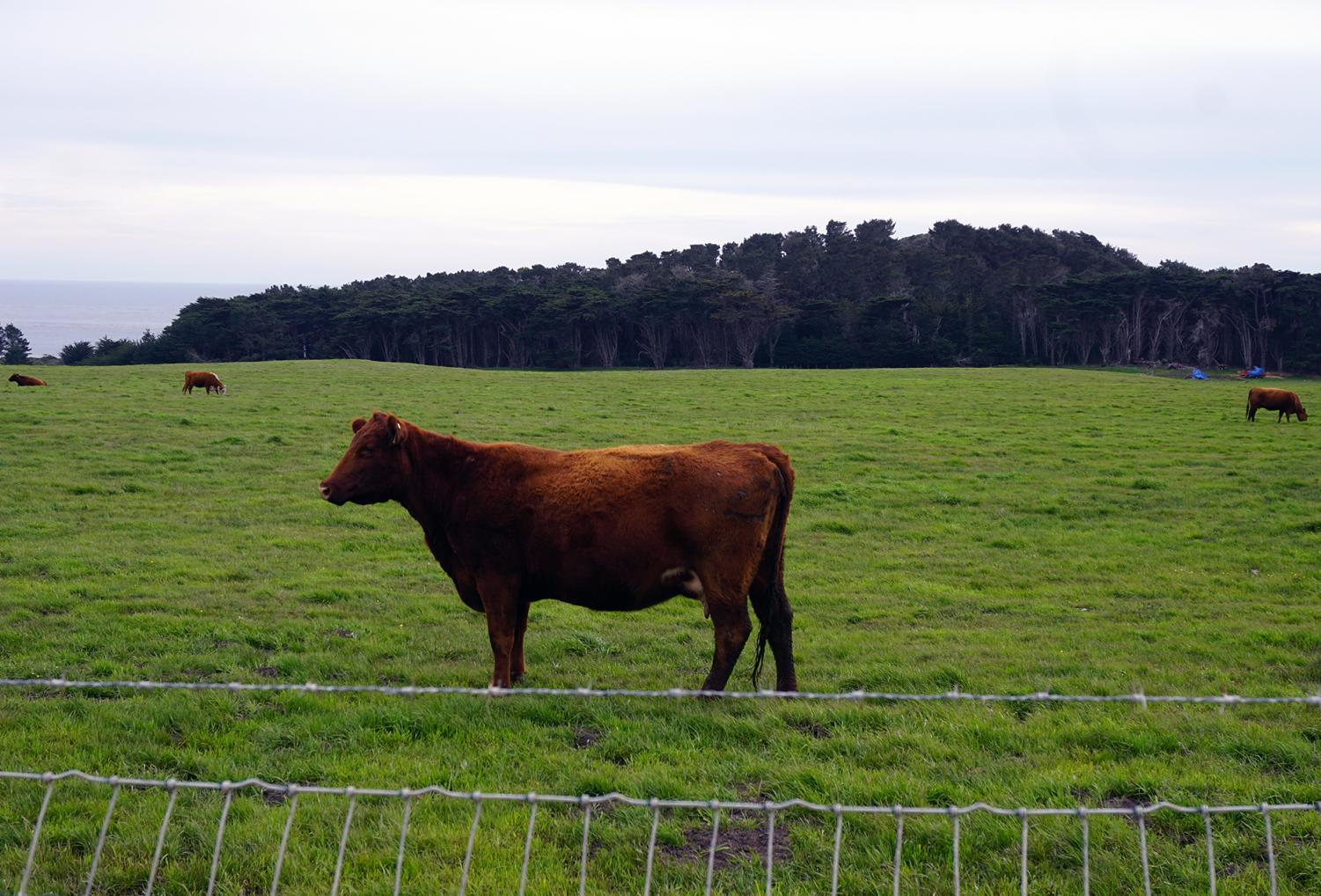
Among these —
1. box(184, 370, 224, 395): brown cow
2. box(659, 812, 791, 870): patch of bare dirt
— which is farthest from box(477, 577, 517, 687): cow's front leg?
box(184, 370, 224, 395): brown cow

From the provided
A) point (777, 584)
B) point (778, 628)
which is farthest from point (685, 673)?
point (777, 584)

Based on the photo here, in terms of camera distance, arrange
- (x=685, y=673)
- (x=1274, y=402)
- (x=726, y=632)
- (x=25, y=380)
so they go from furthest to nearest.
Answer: (x=25, y=380) < (x=1274, y=402) < (x=685, y=673) < (x=726, y=632)

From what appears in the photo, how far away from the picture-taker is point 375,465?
9.06 meters

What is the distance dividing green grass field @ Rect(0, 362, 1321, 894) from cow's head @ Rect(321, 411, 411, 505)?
1.50m

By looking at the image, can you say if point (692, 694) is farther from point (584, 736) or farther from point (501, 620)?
point (501, 620)

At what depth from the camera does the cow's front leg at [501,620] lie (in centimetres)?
834

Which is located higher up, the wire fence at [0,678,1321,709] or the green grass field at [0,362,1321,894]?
the wire fence at [0,678,1321,709]

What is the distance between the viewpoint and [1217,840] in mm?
5348

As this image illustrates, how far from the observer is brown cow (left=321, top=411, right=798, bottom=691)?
8219 millimetres

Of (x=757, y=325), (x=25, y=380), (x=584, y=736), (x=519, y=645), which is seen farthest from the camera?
(x=757, y=325)

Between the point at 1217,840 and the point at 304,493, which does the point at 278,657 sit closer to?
the point at 1217,840

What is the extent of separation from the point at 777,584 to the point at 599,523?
1.54 meters

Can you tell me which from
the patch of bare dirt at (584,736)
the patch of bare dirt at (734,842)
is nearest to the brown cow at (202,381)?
the patch of bare dirt at (584,736)

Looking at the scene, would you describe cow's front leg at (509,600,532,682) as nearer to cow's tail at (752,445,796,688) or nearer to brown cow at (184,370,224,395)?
cow's tail at (752,445,796,688)
